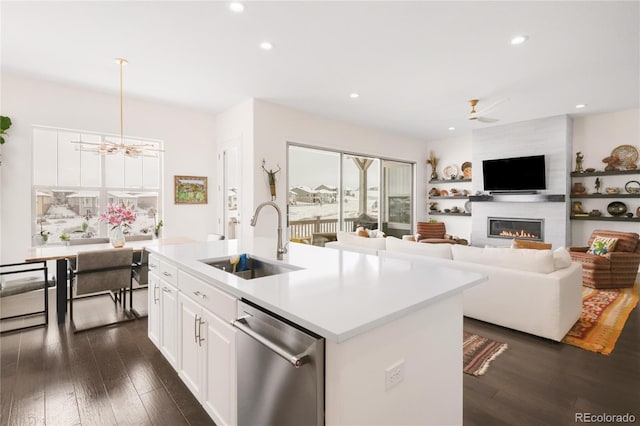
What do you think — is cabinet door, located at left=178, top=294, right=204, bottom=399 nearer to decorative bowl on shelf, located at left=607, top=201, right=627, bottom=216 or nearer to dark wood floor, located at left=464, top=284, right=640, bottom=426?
dark wood floor, located at left=464, top=284, right=640, bottom=426

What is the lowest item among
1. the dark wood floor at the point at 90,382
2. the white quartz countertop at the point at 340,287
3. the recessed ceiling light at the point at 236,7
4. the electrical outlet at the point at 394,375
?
the dark wood floor at the point at 90,382

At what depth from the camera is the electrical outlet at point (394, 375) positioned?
1.21 m

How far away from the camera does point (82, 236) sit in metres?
4.87

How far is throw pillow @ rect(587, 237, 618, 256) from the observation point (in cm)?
461

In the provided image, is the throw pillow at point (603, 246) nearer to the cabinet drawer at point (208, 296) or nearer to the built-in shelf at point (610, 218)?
the built-in shelf at point (610, 218)

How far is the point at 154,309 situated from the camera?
8.63 feet

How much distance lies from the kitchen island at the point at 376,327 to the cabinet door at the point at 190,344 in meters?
0.07

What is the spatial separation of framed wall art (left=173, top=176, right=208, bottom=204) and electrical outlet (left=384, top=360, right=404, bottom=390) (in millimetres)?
5198

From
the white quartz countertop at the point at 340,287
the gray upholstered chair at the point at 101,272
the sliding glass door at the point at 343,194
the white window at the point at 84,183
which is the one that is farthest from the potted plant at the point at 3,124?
the sliding glass door at the point at 343,194

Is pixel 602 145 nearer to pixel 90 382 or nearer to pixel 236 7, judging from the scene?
pixel 236 7

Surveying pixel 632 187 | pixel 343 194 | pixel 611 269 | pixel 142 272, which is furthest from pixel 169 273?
pixel 632 187

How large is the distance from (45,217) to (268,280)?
15.4 ft

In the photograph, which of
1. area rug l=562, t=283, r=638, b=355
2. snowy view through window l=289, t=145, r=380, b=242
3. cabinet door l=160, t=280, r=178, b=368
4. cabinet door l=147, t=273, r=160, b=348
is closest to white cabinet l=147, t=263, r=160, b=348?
cabinet door l=147, t=273, r=160, b=348

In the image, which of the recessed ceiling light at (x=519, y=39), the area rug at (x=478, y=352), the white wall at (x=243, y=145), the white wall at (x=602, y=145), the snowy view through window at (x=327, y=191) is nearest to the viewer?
the area rug at (x=478, y=352)
